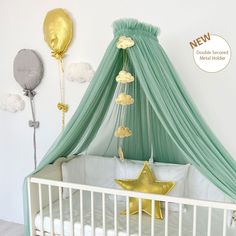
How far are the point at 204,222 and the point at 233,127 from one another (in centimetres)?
82

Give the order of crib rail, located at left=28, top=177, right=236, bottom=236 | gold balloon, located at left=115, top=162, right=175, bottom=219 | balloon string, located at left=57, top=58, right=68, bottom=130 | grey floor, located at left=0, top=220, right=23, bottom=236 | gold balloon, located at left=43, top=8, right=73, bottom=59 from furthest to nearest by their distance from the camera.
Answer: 1. grey floor, located at left=0, top=220, right=23, bottom=236
2. balloon string, located at left=57, top=58, right=68, bottom=130
3. gold balloon, located at left=43, top=8, right=73, bottom=59
4. gold balloon, located at left=115, top=162, right=175, bottom=219
5. crib rail, located at left=28, top=177, right=236, bottom=236

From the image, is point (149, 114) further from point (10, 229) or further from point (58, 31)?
point (10, 229)

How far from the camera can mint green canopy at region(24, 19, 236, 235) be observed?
75.1 inches

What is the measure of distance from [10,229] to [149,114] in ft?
6.41

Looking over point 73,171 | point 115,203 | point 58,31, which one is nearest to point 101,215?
point 115,203

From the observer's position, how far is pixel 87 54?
2.96 metres

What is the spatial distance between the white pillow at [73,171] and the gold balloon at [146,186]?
18.2 inches

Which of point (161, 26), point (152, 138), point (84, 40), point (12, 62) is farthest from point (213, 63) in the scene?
point (12, 62)

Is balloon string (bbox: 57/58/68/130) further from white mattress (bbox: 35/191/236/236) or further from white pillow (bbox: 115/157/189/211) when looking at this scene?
white mattress (bbox: 35/191/236/236)

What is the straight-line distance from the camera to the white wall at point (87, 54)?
2.58 meters

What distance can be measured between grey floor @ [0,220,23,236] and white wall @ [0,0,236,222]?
83 mm

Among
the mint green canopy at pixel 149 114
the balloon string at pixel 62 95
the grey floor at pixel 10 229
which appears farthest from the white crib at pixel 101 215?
the grey floor at pixel 10 229

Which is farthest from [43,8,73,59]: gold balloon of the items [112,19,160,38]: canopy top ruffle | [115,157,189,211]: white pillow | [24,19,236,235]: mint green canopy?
[115,157,189,211]: white pillow

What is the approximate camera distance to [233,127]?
260cm
